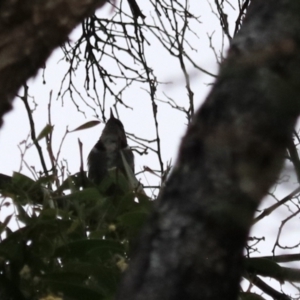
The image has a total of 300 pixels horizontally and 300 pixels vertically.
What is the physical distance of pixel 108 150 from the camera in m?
2.95

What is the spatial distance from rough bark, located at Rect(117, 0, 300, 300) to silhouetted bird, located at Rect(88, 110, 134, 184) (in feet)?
6.64

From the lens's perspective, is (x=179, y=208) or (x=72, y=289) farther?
(x=72, y=289)

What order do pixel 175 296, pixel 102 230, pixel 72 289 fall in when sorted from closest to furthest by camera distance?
pixel 175 296, pixel 72 289, pixel 102 230

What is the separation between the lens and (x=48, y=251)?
1434 mm

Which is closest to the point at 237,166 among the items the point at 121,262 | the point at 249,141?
the point at 249,141

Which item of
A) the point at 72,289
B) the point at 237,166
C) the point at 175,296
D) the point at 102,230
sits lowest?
the point at 175,296

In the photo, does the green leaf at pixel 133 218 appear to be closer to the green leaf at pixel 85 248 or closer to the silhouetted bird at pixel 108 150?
the green leaf at pixel 85 248

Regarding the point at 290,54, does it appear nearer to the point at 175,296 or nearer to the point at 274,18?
the point at 274,18

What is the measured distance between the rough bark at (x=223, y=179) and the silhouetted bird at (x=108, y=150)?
2023mm

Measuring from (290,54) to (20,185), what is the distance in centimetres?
96

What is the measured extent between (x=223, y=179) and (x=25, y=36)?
35 centimetres

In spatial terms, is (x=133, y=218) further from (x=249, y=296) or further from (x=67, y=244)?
(x=249, y=296)

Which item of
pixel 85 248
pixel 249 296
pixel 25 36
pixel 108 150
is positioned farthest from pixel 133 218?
pixel 108 150

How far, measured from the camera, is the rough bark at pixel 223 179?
733 millimetres
